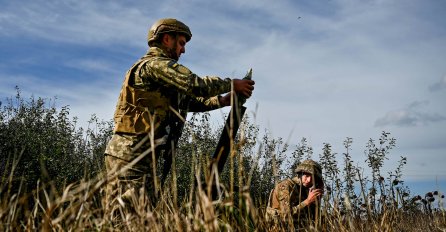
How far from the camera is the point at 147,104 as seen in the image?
12.8ft

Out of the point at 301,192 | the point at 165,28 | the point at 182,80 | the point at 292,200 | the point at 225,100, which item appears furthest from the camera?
the point at 301,192

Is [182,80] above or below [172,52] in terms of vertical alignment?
below

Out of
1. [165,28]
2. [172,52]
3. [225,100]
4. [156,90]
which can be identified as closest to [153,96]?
[156,90]

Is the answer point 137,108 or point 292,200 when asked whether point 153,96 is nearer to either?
point 137,108

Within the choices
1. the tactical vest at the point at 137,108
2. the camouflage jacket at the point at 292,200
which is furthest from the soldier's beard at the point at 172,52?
the camouflage jacket at the point at 292,200

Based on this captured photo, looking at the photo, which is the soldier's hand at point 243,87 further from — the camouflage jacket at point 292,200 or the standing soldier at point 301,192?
the standing soldier at point 301,192

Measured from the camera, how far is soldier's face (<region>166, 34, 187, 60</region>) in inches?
164

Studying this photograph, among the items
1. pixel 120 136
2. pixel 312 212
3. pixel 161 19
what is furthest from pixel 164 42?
pixel 312 212

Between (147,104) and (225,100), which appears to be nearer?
(147,104)

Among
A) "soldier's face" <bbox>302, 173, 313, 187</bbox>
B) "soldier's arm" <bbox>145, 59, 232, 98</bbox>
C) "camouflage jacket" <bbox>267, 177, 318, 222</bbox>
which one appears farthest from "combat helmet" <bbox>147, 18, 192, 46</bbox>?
"soldier's face" <bbox>302, 173, 313, 187</bbox>

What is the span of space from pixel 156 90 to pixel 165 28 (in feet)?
1.84

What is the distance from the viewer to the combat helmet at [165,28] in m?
4.12

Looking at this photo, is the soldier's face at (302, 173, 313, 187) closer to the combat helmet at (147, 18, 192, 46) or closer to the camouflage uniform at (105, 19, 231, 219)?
the camouflage uniform at (105, 19, 231, 219)

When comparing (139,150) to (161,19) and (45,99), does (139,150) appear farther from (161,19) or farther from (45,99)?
(45,99)
